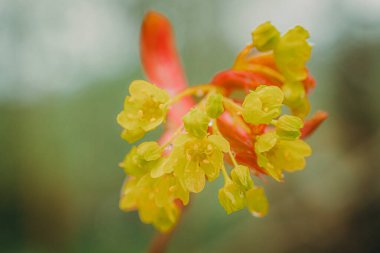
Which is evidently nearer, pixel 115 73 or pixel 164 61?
pixel 164 61

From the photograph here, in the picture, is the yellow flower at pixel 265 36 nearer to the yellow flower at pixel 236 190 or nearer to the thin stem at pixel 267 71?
the thin stem at pixel 267 71

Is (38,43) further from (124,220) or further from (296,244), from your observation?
(296,244)

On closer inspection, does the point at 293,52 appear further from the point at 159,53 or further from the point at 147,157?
the point at 159,53

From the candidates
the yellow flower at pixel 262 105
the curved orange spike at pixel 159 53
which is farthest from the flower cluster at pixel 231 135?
the curved orange spike at pixel 159 53

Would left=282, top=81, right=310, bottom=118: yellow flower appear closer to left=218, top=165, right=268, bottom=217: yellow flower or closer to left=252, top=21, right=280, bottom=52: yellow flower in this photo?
left=252, top=21, right=280, bottom=52: yellow flower

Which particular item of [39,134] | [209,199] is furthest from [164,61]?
[39,134]

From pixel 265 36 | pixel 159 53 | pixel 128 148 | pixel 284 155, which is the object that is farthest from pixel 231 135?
pixel 128 148
